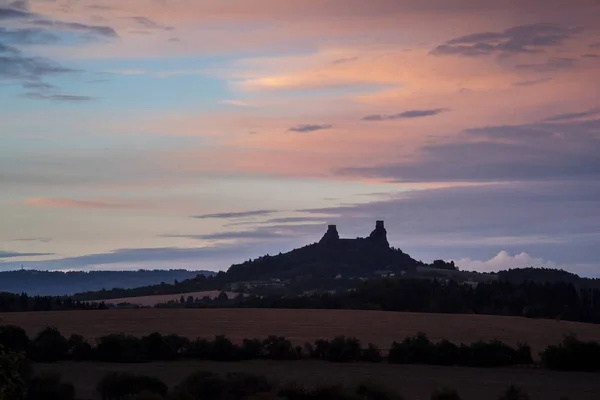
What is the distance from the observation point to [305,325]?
84.5 metres

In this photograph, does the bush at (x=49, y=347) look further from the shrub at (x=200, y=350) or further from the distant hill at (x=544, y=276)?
the distant hill at (x=544, y=276)

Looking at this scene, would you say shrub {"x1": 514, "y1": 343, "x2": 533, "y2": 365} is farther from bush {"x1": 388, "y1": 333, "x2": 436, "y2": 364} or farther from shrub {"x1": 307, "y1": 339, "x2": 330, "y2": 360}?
shrub {"x1": 307, "y1": 339, "x2": 330, "y2": 360}

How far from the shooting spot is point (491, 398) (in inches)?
1811

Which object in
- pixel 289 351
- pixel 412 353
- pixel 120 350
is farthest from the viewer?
pixel 289 351

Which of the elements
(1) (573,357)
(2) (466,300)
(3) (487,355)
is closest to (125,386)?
(3) (487,355)

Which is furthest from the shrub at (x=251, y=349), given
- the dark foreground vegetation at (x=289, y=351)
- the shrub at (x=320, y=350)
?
the shrub at (x=320, y=350)

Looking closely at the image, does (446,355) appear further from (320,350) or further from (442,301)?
(442,301)

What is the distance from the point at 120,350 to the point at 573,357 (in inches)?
1125

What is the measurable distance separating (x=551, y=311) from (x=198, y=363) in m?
51.3

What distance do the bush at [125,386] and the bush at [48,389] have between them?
1769mm

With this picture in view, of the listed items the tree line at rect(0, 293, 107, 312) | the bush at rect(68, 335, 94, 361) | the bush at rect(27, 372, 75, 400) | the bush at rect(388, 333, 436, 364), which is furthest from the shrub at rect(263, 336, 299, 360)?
the tree line at rect(0, 293, 107, 312)

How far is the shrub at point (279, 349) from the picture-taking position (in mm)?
67062

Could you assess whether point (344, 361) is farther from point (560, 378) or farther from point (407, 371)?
point (560, 378)

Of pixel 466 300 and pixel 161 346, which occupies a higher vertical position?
pixel 466 300
